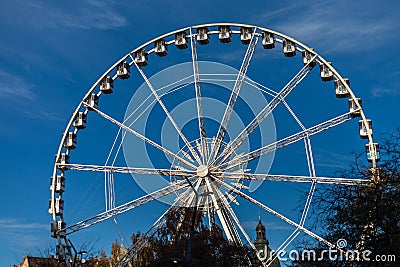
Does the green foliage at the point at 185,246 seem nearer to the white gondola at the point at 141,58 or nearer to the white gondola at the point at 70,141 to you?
the white gondola at the point at 70,141

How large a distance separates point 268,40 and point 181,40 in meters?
4.80

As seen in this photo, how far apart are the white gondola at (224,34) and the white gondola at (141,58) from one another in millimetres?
4381

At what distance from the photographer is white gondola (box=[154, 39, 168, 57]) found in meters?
34.9

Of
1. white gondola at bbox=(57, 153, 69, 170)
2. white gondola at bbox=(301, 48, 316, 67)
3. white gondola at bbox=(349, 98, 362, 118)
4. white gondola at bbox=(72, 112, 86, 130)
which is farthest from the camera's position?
white gondola at bbox=(72, 112, 86, 130)

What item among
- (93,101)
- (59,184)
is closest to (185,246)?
(59,184)

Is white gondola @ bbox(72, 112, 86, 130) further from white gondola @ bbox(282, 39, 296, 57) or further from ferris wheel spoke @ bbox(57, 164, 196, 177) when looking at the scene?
white gondola @ bbox(282, 39, 296, 57)

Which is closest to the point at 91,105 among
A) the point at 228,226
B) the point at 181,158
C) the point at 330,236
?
the point at 181,158

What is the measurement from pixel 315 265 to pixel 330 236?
748 millimetres

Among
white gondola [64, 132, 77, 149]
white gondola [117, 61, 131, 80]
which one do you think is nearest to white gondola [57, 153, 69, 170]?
white gondola [64, 132, 77, 149]

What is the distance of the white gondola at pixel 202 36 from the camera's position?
111ft

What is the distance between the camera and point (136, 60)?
1383 inches

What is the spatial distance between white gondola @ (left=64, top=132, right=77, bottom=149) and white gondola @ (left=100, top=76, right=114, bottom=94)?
298cm

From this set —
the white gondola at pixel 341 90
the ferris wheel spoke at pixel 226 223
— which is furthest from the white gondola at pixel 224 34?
the ferris wheel spoke at pixel 226 223

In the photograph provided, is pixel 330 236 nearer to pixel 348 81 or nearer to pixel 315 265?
pixel 315 265
